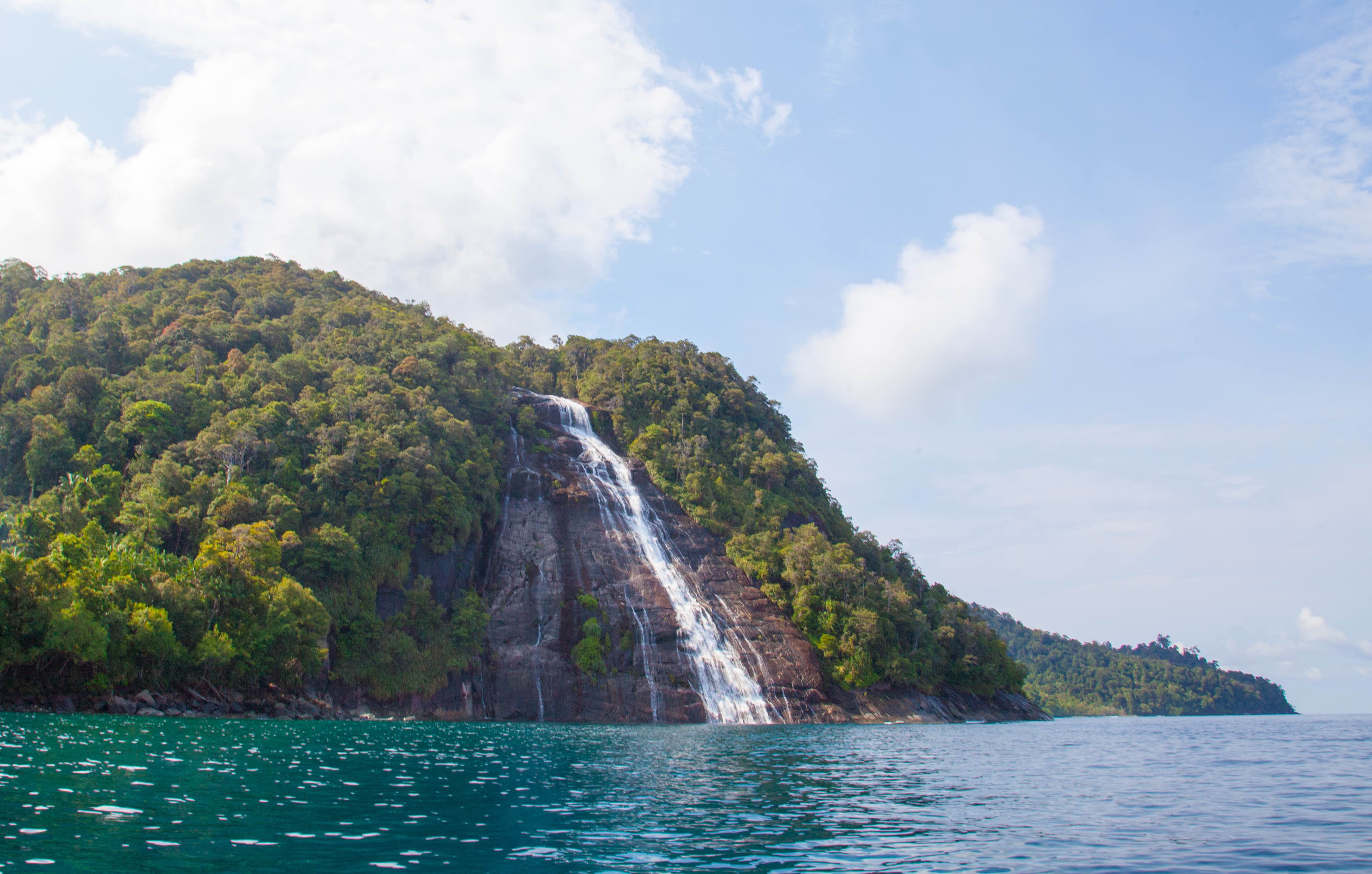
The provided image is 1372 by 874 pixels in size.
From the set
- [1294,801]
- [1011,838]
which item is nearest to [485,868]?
[1011,838]

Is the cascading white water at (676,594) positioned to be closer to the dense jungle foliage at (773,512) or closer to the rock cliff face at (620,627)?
the rock cliff face at (620,627)

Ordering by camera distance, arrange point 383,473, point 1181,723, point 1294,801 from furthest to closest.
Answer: point 1181,723 < point 383,473 < point 1294,801

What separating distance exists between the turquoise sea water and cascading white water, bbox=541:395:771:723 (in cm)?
2644

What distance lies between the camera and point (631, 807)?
55.1ft

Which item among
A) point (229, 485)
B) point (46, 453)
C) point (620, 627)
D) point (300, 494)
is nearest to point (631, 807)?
point (620, 627)

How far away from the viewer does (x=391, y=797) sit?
55.1 ft

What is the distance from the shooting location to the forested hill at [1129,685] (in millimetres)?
152125

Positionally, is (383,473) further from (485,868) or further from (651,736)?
(485,868)

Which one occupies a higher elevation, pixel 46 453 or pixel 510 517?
pixel 46 453

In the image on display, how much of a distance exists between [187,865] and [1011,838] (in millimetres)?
12404

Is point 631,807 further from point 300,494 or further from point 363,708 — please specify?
point 300,494

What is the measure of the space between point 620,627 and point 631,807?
45.8 meters

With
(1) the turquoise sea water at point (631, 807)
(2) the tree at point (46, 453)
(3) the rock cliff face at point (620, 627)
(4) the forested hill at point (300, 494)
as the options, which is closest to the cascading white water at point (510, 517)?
(3) the rock cliff face at point (620, 627)

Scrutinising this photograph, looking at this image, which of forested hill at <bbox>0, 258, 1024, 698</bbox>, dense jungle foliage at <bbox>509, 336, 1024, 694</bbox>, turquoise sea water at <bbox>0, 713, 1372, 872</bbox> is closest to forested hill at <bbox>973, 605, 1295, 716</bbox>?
dense jungle foliage at <bbox>509, 336, 1024, 694</bbox>
